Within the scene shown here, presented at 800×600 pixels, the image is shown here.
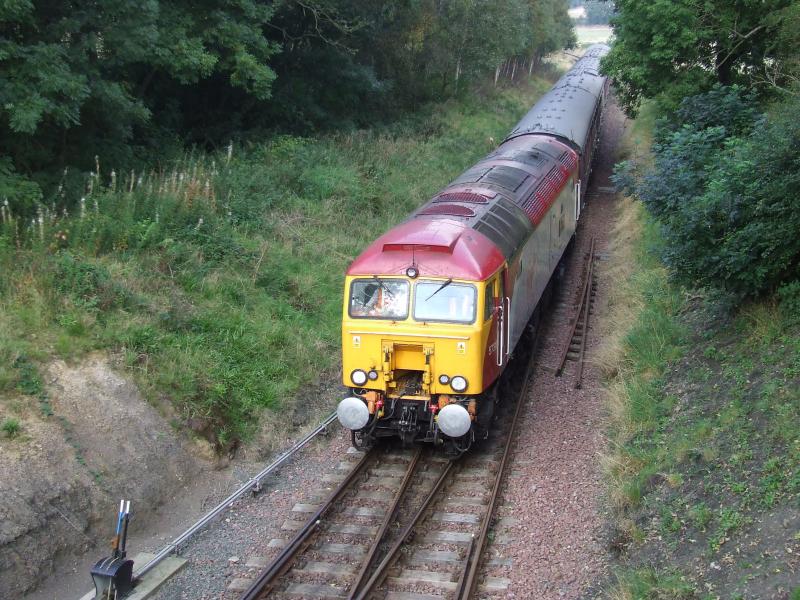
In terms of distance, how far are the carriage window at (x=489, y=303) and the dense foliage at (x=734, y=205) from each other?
9.70 ft

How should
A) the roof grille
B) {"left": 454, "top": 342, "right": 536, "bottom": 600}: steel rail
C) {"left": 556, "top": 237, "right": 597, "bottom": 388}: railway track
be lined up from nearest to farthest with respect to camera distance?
{"left": 454, "top": 342, "right": 536, "bottom": 600}: steel rail, the roof grille, {"left": 556, "top": 237, "right": 597, "bottom": 388}: railway track

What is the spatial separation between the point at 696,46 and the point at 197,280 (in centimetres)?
1250

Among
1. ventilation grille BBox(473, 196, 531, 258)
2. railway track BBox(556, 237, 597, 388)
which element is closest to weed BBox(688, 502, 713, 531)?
ventilation grille BBox(473, 196, 531, 258)

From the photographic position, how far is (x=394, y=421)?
9.65 m

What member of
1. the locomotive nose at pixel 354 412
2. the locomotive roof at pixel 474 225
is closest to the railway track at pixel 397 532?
the locomotive nose at pixel 354 412

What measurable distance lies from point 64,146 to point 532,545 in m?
10.8

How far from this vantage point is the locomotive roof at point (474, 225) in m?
9.58

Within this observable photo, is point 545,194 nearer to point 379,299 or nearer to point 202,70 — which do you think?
point 379,299

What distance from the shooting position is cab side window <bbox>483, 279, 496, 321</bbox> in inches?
368

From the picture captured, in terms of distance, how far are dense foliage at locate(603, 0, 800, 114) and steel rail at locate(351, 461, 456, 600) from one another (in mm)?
10837

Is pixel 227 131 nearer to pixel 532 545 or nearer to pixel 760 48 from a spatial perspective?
pixel 760 48

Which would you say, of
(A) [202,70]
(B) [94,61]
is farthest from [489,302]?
(A) [202,70]

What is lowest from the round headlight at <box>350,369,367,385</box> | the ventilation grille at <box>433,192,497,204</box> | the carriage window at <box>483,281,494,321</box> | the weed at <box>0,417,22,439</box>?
the weed at <box>0,417,22,439</box>

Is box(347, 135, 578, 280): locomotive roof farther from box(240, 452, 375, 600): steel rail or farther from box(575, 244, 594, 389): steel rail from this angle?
box(240, 452, 375, 600): steel rail
